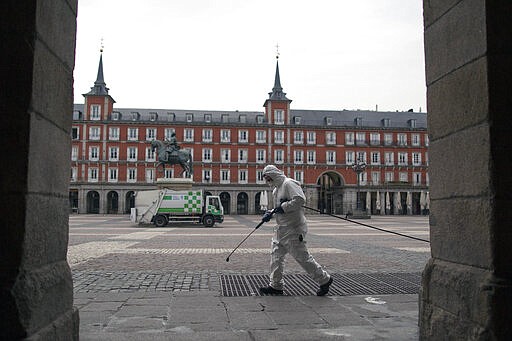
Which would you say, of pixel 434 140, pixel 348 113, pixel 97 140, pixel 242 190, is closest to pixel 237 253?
pixel 434 140

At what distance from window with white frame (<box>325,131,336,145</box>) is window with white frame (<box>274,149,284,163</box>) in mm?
7068

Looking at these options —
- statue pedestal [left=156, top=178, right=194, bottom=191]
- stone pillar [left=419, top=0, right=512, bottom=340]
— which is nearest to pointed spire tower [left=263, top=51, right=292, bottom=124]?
statue pedestal [left=156, top=178, right=194, bottom=191]

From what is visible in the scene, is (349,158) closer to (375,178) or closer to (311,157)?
(375,178)

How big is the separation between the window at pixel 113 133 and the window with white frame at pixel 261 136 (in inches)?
784

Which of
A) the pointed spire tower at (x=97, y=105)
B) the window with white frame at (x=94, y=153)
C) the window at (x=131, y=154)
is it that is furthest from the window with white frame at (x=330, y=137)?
the window with white frame at (x=94, y=153)

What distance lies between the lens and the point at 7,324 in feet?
7.93

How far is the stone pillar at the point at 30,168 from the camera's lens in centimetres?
249

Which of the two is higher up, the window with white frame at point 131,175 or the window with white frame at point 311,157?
the window with white frame at point 311,157

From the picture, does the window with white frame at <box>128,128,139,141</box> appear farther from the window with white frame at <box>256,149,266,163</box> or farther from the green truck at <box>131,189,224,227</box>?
the green truck at <box>131,189,224,227</box>

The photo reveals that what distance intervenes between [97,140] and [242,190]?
2139 cm

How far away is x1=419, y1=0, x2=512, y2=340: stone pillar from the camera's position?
8.80 ft

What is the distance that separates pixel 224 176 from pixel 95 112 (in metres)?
20.4

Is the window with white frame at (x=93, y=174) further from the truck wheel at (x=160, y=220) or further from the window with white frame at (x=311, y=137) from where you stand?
the truck wheel at (x=160, y=220)

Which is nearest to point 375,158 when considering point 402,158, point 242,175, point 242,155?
point 402,158
